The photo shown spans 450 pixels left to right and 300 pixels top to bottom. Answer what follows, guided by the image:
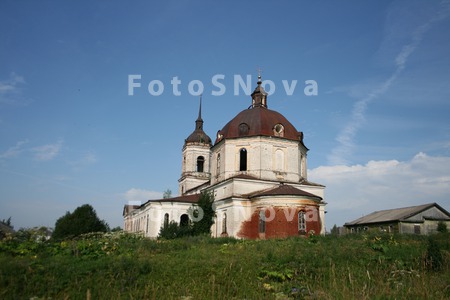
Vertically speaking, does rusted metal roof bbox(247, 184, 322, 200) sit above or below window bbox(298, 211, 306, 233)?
above

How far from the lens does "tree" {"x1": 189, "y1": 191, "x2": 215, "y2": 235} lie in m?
29.7

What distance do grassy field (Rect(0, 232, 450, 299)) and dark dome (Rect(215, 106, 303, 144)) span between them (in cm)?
1972

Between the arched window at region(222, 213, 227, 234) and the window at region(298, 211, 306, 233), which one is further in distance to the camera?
the arched window at region(222, 213, 227, 234)

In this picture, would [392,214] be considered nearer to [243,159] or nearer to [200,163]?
[243,159]

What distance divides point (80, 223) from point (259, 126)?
70.2 ft

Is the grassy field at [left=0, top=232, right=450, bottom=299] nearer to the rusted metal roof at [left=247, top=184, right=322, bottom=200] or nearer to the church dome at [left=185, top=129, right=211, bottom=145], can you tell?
the rusted metal roof at [left=247, top=184, right=322, bottom=200]

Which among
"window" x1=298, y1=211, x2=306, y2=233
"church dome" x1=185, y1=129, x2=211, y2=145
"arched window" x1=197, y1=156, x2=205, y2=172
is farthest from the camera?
"church dome" x1=185, y1=129, x2=211, y2=145

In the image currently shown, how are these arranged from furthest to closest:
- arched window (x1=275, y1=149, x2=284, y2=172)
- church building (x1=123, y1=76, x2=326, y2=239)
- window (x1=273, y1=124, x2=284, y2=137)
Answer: window (x1=273, y1=124, x2=284, y2=137) → arched window (x1=275, y1=149, x2=284, y2=172) → church building (x1=123, y1=76, x2=326, y2=239)

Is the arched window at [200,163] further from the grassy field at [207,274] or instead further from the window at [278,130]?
the grassy field at [207,274]

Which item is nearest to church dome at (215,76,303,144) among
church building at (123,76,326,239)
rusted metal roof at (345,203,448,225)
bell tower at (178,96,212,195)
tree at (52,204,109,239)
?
church building at (123,76,326,239)

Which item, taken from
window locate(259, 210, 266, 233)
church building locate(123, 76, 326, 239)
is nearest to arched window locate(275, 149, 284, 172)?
church building locate(123, 76, 326, 239)

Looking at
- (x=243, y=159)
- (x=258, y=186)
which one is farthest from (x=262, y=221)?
(x=243, y=159)

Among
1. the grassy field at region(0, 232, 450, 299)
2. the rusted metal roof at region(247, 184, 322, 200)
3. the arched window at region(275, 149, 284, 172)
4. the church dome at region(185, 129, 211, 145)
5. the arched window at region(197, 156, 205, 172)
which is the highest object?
the church dome at region(185, 129, 211, 145)

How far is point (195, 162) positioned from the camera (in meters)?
44.8
